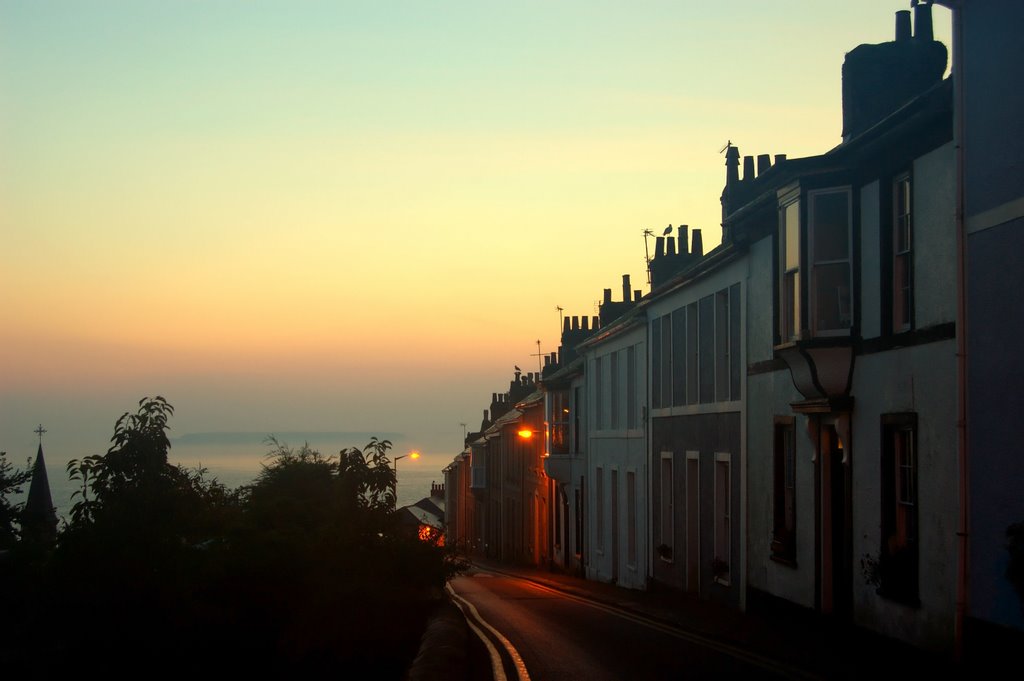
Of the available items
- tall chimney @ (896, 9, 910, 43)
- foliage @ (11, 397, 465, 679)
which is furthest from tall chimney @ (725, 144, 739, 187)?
foliage @ (11, 397, 465, 679)

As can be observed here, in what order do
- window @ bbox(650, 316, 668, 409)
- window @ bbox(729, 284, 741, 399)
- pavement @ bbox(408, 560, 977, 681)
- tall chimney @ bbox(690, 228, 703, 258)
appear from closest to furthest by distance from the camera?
pavement @ bbox(408, 560, 977, 681) < window @ bbox(729, 284, 741, 399) < window @ bbox(650, 316, 668, 409) < tall chimney @ bbox(690, 228, 703, 258)

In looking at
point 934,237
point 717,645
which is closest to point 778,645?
point 717,645

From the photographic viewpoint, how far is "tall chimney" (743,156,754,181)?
27.3 metres

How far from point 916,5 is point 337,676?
14489mm

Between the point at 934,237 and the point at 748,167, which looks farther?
the point at 748,167

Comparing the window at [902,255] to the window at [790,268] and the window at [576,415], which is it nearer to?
the window at [790,268]

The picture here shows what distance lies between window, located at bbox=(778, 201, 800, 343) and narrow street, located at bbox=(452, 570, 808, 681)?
523 cm

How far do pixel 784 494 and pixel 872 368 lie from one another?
4.98 meters

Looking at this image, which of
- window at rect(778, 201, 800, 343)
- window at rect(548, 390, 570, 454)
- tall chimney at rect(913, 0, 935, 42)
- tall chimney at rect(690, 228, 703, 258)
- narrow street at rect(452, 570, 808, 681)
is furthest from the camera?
window at rect(548, 390, 570, 454)

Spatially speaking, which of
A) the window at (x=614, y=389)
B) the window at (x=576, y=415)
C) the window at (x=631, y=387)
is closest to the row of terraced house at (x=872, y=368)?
the window at (x=631, y=387)

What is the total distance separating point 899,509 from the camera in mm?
15891

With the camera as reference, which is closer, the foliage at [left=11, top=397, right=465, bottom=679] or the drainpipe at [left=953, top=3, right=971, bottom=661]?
the drainpipe at [left=953, top=3, right=971, bottom=661]

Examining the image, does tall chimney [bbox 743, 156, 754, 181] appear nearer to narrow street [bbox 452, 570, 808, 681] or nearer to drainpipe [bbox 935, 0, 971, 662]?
narrow street [bbox 452, 570, 808, 681]

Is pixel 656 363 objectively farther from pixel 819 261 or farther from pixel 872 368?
pixel 872 368
